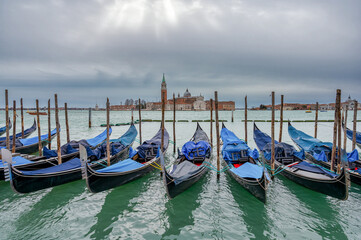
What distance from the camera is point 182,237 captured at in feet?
11.3

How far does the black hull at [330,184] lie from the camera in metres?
3.97

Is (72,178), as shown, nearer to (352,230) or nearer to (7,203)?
(7,203)

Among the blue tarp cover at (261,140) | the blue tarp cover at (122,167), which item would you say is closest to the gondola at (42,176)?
the blue tarp cover at (122,167)

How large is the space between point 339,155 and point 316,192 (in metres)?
1.27

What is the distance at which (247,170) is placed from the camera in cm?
496

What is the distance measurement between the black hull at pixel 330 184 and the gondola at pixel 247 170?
964mm

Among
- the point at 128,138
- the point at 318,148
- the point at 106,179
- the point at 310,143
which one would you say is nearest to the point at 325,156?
the point at 318,148

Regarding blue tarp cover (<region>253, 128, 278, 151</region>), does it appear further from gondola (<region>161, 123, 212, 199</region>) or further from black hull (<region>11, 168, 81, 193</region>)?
black hull (<region>11, 168, 81, 193</region>)

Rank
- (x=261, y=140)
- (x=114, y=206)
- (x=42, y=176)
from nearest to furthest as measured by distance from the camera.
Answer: (x=114, y=206) → (x=42, y=176) → (x=261, y=140)

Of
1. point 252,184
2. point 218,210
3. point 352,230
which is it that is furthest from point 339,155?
point 218,210

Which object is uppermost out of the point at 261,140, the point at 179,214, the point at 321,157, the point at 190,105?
the point at 190,105

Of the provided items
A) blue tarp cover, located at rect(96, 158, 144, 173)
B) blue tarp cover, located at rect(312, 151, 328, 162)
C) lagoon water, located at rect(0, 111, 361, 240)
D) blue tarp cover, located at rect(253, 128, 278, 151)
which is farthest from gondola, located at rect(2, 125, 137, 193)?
blue tarp cover, located at rect(312, 151, 328, 162)

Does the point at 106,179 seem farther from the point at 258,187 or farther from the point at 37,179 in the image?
the point at 258,187

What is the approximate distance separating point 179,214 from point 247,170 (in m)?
1.95
